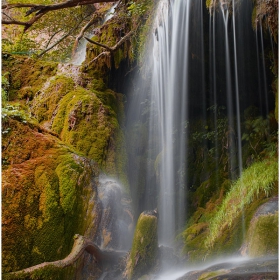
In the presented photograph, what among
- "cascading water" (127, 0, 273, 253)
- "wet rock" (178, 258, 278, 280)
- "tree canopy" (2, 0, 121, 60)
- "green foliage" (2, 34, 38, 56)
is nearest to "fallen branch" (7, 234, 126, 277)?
"wet rock" (178, 258, 278, 280)

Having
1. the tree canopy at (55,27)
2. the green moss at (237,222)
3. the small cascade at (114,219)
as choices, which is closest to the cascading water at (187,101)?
the green moss at (237,222)

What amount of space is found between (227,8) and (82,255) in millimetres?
5666

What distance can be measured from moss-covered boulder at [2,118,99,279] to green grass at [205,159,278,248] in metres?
2.26

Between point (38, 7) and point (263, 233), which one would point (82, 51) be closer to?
point (38, 7)

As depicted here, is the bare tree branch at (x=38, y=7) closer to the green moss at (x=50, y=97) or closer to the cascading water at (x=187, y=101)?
the green moss at (x=50, y=97)

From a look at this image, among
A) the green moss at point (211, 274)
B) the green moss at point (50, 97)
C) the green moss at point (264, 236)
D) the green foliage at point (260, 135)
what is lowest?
the green moss at point (211, 274)

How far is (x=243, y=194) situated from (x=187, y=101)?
426 cm

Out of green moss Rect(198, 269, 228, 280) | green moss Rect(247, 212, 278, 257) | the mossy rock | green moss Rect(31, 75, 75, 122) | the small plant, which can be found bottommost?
green moss Rect(198, 269, 228, 280)

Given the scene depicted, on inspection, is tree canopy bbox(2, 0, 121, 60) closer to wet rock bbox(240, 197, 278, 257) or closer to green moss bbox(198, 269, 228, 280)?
wet rock bbox(240, 197, 278, 257)

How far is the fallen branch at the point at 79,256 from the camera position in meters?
3.46

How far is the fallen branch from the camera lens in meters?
3.46

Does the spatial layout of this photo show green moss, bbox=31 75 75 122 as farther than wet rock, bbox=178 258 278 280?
Yes

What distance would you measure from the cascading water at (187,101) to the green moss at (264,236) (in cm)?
309

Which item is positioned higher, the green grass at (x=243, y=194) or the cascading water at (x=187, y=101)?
the cascading water at (x=187, y=101)
